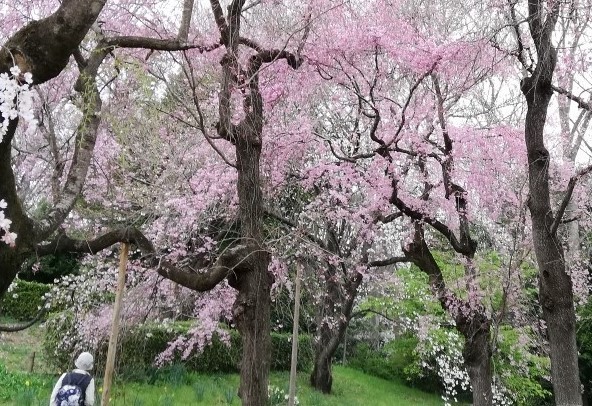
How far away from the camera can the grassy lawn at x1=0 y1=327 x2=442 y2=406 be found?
680 cm

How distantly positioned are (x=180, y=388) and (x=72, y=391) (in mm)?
3835

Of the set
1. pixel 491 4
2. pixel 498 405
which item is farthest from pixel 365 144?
pixel 498 405

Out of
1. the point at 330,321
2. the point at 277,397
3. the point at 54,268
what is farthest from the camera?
the point at 54,268

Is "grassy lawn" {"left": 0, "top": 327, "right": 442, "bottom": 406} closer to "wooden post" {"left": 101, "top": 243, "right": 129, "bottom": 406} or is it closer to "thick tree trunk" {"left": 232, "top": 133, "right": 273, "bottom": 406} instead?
"thick tree trunk" {"left": 232, "top": 133, "right": 273, "bottom": 406}

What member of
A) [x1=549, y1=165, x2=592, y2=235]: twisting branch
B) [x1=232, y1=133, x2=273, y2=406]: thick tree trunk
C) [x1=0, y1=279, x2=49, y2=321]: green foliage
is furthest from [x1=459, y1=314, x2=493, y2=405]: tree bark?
[x1=0, y1=279, x2=49, y2=321]: green foliage

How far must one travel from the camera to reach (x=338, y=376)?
13.6 meters

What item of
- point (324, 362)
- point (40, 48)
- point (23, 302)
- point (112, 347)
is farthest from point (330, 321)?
point (23, 302)

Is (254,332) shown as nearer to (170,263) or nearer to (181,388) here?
(170,263)

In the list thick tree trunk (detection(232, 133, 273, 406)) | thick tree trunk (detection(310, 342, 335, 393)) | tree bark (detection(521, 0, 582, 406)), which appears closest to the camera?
tree bark (detection(521, 0, 582, 406))

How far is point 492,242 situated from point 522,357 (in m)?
2.75

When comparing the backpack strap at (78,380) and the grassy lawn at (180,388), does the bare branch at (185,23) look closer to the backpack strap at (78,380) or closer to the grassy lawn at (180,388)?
the backpack strap at (78,380)

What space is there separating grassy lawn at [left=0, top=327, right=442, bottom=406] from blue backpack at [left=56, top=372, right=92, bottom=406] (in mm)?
1300

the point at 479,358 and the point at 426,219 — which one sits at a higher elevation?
the point at 426,219

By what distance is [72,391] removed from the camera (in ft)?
15.1
